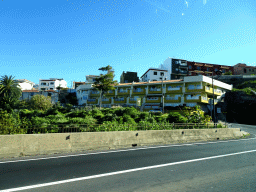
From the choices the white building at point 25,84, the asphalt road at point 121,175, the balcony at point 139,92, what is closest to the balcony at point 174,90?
the balcony at point 139,92

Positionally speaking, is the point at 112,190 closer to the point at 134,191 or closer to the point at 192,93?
the point at 134,191

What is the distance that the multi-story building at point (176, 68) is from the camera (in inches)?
2960

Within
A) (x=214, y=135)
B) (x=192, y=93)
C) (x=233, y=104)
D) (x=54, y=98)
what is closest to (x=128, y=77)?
(x=54, y=98)

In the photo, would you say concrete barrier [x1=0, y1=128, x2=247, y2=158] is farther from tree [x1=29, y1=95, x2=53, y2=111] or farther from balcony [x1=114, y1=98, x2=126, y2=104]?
tree [x1=29, y1=95, x2=53, y2=111]

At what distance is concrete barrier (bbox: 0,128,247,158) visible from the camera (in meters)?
6.94

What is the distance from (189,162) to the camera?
6.79 meters

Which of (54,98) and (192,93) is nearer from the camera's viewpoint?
(192,93)

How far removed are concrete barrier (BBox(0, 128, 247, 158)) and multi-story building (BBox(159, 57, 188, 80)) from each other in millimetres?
63705

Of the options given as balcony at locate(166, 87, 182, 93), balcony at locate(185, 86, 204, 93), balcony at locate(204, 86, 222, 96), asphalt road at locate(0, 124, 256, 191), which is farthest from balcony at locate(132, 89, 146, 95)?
asphalt road at locate(0, 124, 256, 191)

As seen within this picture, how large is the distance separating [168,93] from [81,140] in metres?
43.9

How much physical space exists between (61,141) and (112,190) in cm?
466

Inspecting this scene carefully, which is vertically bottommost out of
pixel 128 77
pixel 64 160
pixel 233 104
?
pixel 64 160

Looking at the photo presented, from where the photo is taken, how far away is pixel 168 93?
50.6m

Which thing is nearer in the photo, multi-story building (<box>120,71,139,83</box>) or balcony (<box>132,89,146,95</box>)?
balcony (<box>132,89,146,95</box>)
